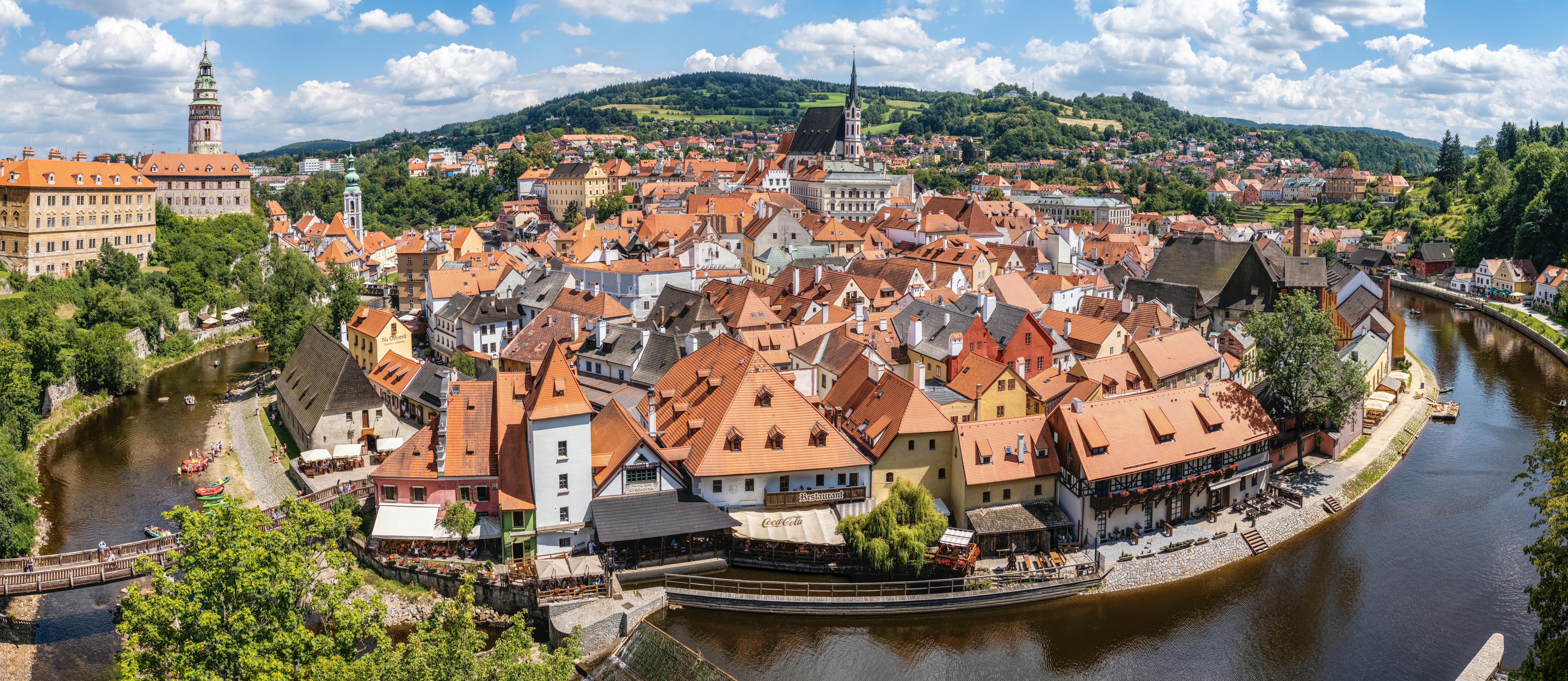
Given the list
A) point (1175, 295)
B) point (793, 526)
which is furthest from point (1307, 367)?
point (1175, 295)

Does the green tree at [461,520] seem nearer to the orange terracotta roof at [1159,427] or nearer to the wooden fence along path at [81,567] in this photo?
the wooden fence along path at [81,567]

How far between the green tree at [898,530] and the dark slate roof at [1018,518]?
1.29 m

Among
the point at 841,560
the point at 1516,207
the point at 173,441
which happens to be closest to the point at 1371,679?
the point at 841,560

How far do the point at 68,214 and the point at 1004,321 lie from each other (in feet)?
216

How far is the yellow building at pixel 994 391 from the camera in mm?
38719

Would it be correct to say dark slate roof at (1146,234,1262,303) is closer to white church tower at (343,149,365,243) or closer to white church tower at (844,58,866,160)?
white church tower at (844,58,866,160)

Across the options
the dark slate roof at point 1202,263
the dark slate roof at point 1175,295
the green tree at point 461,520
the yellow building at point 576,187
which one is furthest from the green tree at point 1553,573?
the yellow building at point 576,187

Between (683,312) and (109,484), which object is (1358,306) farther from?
(109,484)

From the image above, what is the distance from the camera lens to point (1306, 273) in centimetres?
6444

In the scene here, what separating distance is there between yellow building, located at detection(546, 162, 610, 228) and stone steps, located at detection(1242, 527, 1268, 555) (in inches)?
3802

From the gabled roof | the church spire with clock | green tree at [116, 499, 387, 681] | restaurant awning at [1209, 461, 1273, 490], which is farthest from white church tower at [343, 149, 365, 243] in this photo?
green tree at [116, 499, 387, 681]

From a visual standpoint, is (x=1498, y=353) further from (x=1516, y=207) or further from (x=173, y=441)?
(x=173, y=441)

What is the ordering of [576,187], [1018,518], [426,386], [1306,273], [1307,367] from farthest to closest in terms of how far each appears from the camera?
[576,187] → [1306,273] → [426,386] → [1307,367] → [1018,518]

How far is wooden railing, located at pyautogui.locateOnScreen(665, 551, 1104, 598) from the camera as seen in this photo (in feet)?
98.0
